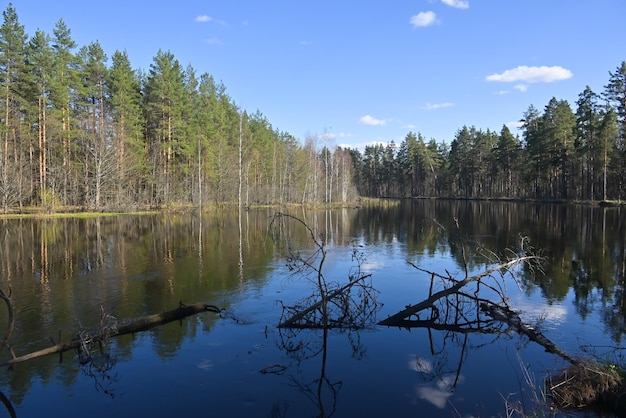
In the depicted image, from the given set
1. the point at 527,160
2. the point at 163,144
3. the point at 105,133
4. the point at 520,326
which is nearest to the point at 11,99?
the point at 105,133

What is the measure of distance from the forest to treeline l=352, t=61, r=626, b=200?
0.30 m

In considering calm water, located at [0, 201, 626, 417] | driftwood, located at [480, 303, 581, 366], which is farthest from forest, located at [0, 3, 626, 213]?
driftwood, located at [480, 303, 581, 366]

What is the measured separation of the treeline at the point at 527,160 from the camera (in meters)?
57.3

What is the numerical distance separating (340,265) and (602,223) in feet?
86.6

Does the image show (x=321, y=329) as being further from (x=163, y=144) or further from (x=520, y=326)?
(x=163, y=144)

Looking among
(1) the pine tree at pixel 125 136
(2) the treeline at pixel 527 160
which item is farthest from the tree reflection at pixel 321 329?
(2) the treeline at pixel 527 160

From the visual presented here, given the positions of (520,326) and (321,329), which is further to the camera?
(321,329)

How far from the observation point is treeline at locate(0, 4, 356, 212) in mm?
40281

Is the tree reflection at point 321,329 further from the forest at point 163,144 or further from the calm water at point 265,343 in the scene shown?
the forest at point 163,144

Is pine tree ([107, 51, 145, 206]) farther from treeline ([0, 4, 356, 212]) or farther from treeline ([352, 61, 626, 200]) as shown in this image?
treeline ([352, 61, 626, 200])

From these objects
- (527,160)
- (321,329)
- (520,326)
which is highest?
(527,160)

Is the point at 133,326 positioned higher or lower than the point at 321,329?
higher

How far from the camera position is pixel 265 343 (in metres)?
9.37

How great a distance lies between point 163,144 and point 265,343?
44.1m
